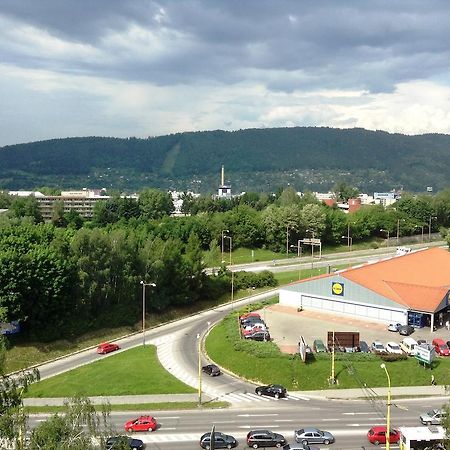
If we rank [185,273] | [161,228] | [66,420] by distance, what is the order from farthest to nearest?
[161,228] → [185,273] → [66,420]

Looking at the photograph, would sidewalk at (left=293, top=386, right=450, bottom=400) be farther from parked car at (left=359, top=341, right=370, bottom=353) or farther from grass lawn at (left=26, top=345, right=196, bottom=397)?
grass lawn at (left=26, top=345, right=196, bottom=397)

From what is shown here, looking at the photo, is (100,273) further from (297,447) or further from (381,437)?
(381,437)

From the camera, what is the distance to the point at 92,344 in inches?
2689

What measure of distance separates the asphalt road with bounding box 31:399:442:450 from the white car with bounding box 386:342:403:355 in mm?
8978

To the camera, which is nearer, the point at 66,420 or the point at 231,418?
the point at 66,420

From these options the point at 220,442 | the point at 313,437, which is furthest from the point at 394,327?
the point at 220,442

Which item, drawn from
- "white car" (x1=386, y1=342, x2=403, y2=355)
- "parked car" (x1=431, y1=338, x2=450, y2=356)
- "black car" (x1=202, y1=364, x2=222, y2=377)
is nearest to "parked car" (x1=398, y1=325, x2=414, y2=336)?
"parked car" (x1=431, y1=338, x2=450, y2=356)

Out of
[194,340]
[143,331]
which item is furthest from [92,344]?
[194,340]

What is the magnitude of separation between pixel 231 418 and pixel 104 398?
1246 centimetres

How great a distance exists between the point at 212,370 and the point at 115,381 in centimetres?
943

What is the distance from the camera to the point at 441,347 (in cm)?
5619

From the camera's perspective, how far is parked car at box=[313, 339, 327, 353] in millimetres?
54731

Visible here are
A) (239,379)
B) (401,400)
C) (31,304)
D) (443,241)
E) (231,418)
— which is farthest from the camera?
(443,241)

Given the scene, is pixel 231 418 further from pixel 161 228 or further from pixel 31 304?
pixel 161 228
